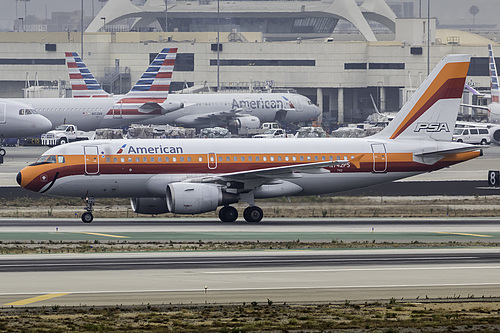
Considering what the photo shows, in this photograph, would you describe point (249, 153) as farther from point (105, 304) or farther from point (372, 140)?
point (105, 304)

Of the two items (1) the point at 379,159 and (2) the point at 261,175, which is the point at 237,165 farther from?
(1) the point at 379,159

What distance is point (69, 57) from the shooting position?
122500 millimetres

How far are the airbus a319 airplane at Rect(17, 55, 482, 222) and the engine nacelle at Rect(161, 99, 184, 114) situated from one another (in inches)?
2556

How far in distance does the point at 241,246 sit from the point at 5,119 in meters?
51.7

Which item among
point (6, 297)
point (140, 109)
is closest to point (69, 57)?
point (140, 109)

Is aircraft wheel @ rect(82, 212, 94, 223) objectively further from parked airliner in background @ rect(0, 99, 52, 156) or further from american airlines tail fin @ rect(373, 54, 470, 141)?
parked airliner in background @ rect(0, 99, 52, 156)

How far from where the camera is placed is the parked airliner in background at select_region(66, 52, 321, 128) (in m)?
121

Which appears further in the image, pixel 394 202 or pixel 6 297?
pixel 394 202

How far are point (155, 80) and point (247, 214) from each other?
65.8 m

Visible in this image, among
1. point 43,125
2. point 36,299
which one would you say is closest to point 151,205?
point 36,299

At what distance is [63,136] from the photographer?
10694 cm

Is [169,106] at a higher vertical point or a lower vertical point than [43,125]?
higher

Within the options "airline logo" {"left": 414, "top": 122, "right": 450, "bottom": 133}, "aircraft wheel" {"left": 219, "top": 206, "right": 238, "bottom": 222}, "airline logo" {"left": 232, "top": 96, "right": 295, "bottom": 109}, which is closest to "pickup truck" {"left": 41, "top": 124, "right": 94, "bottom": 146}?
"airline logo" {"left": 232, "top": 96, "right": 295, "bottom": 109}

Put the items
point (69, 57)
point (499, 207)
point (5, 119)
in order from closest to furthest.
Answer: point (499, 207) → point (5, 119) → point (69, 57)
